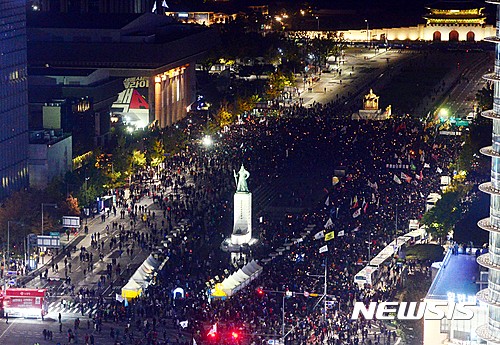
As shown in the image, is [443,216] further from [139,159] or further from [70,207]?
[139,159]

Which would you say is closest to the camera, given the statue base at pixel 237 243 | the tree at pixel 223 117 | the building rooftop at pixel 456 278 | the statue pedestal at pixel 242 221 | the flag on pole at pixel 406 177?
the building rooftop at pixel 456 278

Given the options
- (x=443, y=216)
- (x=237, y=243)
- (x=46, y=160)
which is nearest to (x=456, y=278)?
(x=443, y=216)

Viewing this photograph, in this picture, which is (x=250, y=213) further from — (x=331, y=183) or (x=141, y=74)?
(x=141, y=74)

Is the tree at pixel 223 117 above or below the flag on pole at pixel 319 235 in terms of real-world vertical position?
below

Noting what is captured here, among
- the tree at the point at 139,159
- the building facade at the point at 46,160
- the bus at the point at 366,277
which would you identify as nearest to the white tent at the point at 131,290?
the bus at the point at 366,277

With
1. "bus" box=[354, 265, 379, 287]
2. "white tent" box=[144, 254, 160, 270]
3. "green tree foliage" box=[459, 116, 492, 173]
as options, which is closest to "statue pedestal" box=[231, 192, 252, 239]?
"white tent" box=[144, 254, 160, 270]

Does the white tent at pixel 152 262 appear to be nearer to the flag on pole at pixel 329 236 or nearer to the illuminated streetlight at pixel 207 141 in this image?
the flag on pole at pixel 329 236
